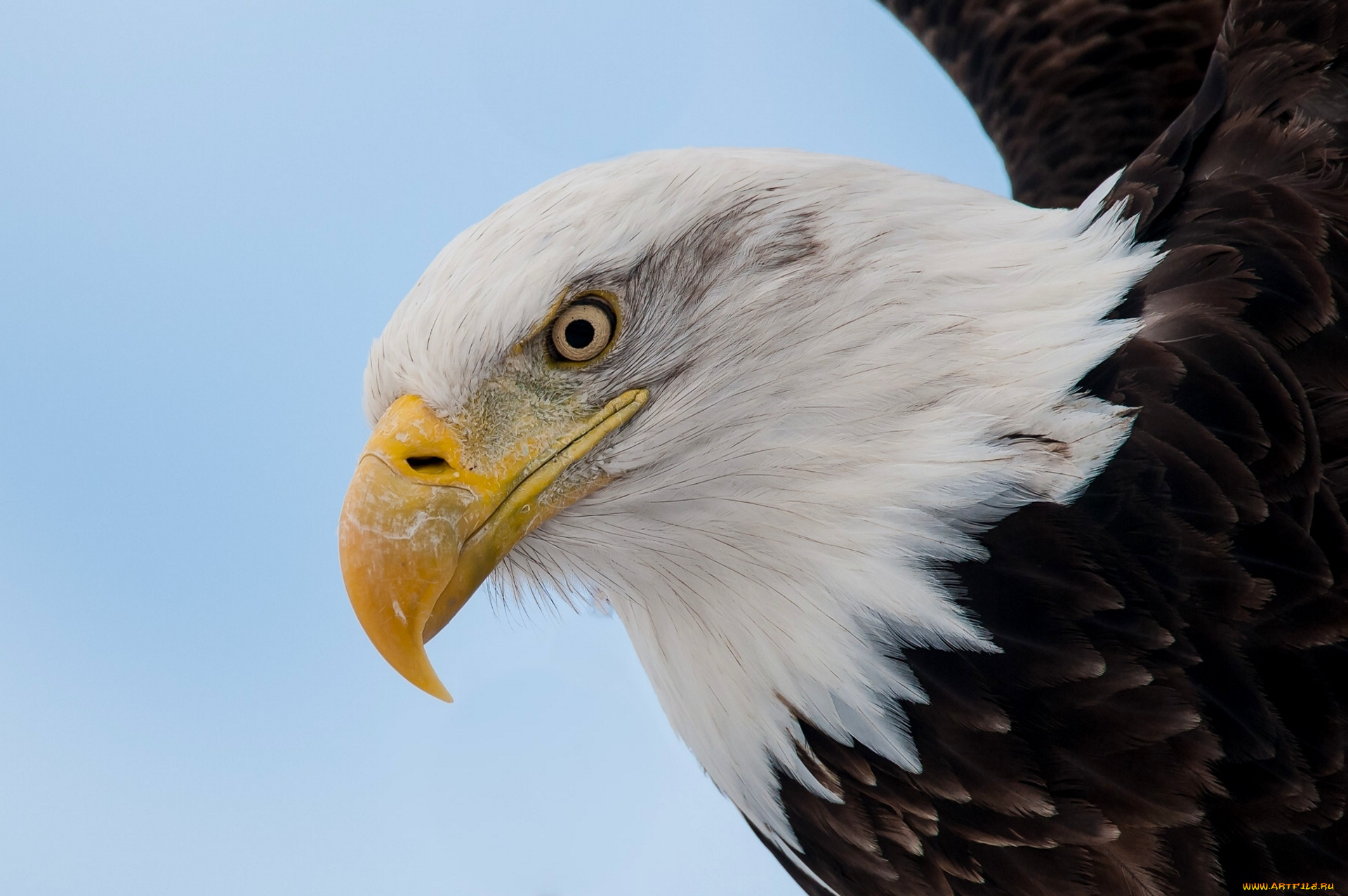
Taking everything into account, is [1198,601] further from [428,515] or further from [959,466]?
[428,515]

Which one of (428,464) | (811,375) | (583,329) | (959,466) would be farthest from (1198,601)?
(428,464)

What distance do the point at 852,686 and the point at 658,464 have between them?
1.08ft

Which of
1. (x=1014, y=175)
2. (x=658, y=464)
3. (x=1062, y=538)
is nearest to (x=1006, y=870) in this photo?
(x=1062, y=538)

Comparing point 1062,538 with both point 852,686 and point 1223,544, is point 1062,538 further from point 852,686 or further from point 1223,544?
point 852,686

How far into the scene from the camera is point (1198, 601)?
1176mm

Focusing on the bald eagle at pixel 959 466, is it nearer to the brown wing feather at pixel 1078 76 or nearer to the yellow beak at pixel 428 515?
the yellow beak at pixel 428 515

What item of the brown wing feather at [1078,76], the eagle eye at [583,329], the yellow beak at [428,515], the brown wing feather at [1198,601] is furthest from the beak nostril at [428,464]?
the brown wing feather at [1078,76]

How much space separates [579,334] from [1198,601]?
72 cm

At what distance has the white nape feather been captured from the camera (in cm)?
121

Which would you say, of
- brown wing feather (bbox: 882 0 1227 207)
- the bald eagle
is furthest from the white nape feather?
brown wing feather (bbox: 882 0 1227 207)

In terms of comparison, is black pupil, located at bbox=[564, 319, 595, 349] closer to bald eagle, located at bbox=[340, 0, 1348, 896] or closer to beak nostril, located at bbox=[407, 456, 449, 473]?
bald eagle, located at bbox=[340, 0, 1348, 896]

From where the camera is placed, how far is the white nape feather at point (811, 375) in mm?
1205

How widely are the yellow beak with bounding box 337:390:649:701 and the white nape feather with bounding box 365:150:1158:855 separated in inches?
1.8

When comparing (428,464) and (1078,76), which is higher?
(428,464)
